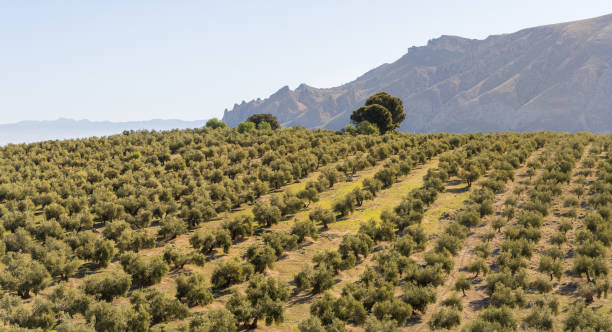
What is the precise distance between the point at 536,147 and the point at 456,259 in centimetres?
5502

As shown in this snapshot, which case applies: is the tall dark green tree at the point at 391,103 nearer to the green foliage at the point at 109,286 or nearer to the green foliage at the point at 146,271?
the green foliage at the point at 146,271

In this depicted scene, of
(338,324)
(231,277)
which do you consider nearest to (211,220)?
(231,277)

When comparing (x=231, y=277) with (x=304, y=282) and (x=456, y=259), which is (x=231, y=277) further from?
(x=456, y=259)

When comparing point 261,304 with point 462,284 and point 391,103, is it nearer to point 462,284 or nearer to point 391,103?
point 462,284

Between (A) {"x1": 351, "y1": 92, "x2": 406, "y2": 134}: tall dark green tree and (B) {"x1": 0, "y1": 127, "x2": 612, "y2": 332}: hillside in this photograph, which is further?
(A) {"x1": 351, "y1": 92, "x2": 406, "y2": 134}: tall dark green tree

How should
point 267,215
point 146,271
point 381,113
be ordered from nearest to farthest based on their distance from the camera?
point 146,271, point 267,215, point 381,113

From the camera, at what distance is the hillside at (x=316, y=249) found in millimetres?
20750

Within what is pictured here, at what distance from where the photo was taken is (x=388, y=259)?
2712 cm

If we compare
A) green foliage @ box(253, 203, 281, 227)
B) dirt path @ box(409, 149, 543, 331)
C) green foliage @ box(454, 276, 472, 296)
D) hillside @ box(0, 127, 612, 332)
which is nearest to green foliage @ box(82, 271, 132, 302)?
hillside @ box(0, 127, 612, 332)

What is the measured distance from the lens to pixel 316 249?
107 ft

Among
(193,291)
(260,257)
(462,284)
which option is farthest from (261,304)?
(462,284)

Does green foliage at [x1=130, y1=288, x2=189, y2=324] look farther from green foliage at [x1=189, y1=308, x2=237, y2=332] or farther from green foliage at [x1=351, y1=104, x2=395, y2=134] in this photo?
green foliage at [x1=351, y1=104, x2=395, y2=134]

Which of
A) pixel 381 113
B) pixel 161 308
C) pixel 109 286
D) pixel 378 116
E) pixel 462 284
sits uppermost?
pixel 381 113

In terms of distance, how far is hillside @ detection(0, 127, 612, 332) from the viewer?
20.8m
